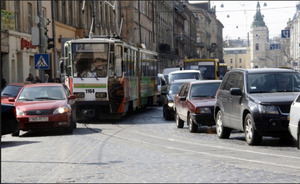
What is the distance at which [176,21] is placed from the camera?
10625 cm

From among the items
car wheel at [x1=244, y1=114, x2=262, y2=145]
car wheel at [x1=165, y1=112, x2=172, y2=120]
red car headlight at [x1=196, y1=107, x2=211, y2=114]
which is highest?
red car headlight at [x1=196, y1=107, x2=211, y2=114]

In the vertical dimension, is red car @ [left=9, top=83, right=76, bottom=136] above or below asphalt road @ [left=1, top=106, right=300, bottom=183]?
above

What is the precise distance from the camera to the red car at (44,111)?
1789cm

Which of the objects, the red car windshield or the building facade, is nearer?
the red car windshield

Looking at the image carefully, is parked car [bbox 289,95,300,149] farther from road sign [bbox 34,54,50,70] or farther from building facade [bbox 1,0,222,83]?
road sign [bbox 34,54,50,70]

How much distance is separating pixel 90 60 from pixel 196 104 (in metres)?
7.03

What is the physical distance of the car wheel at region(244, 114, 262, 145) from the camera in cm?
1420

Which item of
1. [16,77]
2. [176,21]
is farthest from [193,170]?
[176,21]

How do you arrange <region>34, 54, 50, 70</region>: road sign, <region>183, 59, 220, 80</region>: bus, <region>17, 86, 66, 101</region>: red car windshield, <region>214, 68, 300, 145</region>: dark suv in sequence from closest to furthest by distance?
<region>214, 68, 300, 145</region>: dark suv → <region>17, 86, 66, 101</region>: red car windshield → <region>34, 54, 50, 70</region>: road sign → <region>183, 59, 220, 80</region>: bus

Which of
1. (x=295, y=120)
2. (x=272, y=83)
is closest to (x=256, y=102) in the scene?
(x=272, y=83)

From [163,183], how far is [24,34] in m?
30.3

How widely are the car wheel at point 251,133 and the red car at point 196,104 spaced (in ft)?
11.8

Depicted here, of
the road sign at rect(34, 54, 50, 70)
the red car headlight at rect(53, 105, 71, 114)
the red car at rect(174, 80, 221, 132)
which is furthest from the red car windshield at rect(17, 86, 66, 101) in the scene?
the road sign at rect(34, 54, 50, 70)

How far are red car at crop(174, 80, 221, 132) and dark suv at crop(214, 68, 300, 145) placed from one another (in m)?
1.25
